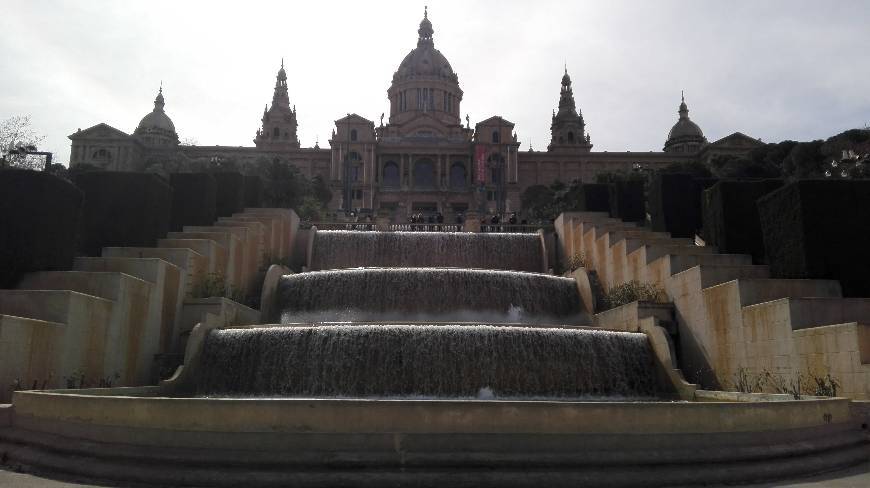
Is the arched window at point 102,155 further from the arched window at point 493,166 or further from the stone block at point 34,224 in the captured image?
the stone block at point 34,224

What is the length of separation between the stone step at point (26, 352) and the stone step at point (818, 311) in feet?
39.8

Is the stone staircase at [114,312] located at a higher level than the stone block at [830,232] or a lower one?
lower

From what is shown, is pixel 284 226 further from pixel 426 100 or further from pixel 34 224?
pixel 426 100

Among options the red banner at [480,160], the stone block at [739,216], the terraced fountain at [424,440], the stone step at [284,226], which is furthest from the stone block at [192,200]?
the red banner at [480,160]

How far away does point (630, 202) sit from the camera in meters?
27.5

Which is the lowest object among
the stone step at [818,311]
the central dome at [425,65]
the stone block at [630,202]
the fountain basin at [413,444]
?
the fountain basin at [413,444]

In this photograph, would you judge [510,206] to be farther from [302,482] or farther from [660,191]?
[302,482]

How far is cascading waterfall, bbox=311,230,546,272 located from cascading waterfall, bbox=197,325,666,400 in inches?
453

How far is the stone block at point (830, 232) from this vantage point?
543 inches

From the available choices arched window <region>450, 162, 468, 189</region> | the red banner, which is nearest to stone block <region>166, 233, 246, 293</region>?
the red banner

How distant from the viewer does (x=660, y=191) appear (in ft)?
76.4

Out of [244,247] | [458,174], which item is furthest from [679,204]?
[458,174]

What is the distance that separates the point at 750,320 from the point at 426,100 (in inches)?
3898

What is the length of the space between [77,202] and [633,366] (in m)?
12.4
